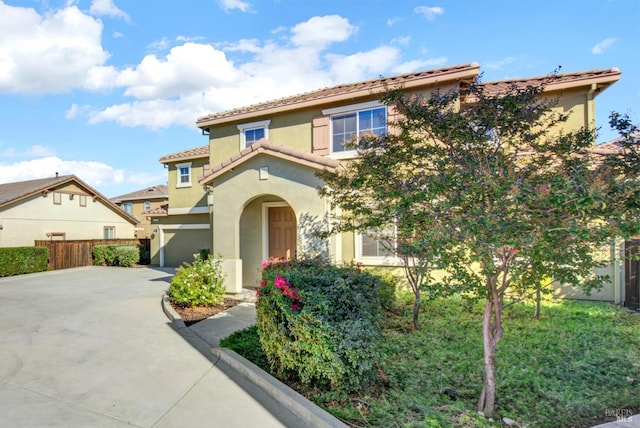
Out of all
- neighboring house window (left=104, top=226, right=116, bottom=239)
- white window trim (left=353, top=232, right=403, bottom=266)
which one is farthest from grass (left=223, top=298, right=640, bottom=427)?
neighboring house window (left=104, top=226, right=116, bottom=239)

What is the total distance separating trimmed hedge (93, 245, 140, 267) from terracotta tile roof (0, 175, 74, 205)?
198 inches

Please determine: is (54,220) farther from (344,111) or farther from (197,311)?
(344,111)

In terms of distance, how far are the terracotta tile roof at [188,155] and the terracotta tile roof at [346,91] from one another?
325 centimetres

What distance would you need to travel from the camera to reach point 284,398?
374 centimetres

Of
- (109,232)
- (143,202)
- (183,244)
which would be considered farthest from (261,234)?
(143,202)

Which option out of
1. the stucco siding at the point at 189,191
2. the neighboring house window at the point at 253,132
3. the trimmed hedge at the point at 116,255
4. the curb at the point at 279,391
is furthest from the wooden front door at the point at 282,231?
the trimmed hedge at the point at 116,255

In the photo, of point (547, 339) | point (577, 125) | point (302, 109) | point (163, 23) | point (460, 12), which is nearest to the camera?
point (547, 339)

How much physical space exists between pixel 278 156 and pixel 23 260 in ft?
53.7

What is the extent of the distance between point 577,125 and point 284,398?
10.3 metres

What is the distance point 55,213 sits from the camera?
21.1 metres

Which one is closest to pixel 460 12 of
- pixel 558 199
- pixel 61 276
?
pixel 558 199

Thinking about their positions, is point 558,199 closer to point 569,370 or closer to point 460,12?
point 569,370

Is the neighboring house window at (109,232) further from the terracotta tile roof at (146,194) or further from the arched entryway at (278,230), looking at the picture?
the arched entryway at (278,230)

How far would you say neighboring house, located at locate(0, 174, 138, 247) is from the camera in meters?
Answer: 18.8
